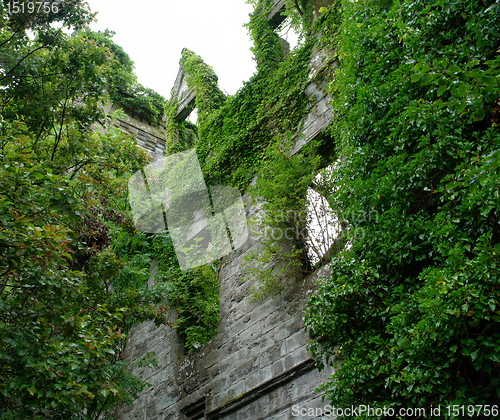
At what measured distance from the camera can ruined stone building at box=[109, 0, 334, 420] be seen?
475 centimetres

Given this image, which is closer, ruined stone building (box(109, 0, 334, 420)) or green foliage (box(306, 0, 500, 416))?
green foliage (box(306, 0, 500, 416))

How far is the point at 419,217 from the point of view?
11.5 feet

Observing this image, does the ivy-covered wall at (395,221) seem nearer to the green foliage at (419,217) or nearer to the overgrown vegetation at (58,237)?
the green foliage at (419,217)

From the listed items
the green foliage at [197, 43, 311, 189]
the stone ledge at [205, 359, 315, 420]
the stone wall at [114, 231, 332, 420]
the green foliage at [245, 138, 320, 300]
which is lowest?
the stone ledge at [205, 359, 315, 420]

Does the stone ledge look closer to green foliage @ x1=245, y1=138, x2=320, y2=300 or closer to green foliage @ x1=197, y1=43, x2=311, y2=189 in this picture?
green foliage @ x1=245, y1=138, x2=320, y2=300

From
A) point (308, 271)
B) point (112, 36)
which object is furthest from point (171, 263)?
point (112, 36)

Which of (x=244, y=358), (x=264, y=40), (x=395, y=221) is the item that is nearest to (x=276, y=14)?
(x=264, y=40)

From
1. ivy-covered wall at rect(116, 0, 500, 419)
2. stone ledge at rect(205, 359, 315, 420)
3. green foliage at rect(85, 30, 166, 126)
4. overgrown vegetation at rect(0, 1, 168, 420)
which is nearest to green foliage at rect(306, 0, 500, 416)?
ivy-covered wall at rect(116, 0, 500, 419)

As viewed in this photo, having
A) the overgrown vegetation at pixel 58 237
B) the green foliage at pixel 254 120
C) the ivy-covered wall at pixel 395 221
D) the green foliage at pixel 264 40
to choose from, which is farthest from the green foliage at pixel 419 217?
the green foliage at pixel 264 40

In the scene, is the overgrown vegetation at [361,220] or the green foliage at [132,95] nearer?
the overgrown vegetation at [361,220]

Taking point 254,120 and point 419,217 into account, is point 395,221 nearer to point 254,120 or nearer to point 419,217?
point 419,217

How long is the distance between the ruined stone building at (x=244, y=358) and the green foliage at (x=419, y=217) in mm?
831

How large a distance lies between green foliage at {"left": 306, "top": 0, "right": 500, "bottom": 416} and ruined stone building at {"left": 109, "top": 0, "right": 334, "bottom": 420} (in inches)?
32.7

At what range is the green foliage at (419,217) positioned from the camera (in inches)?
112
